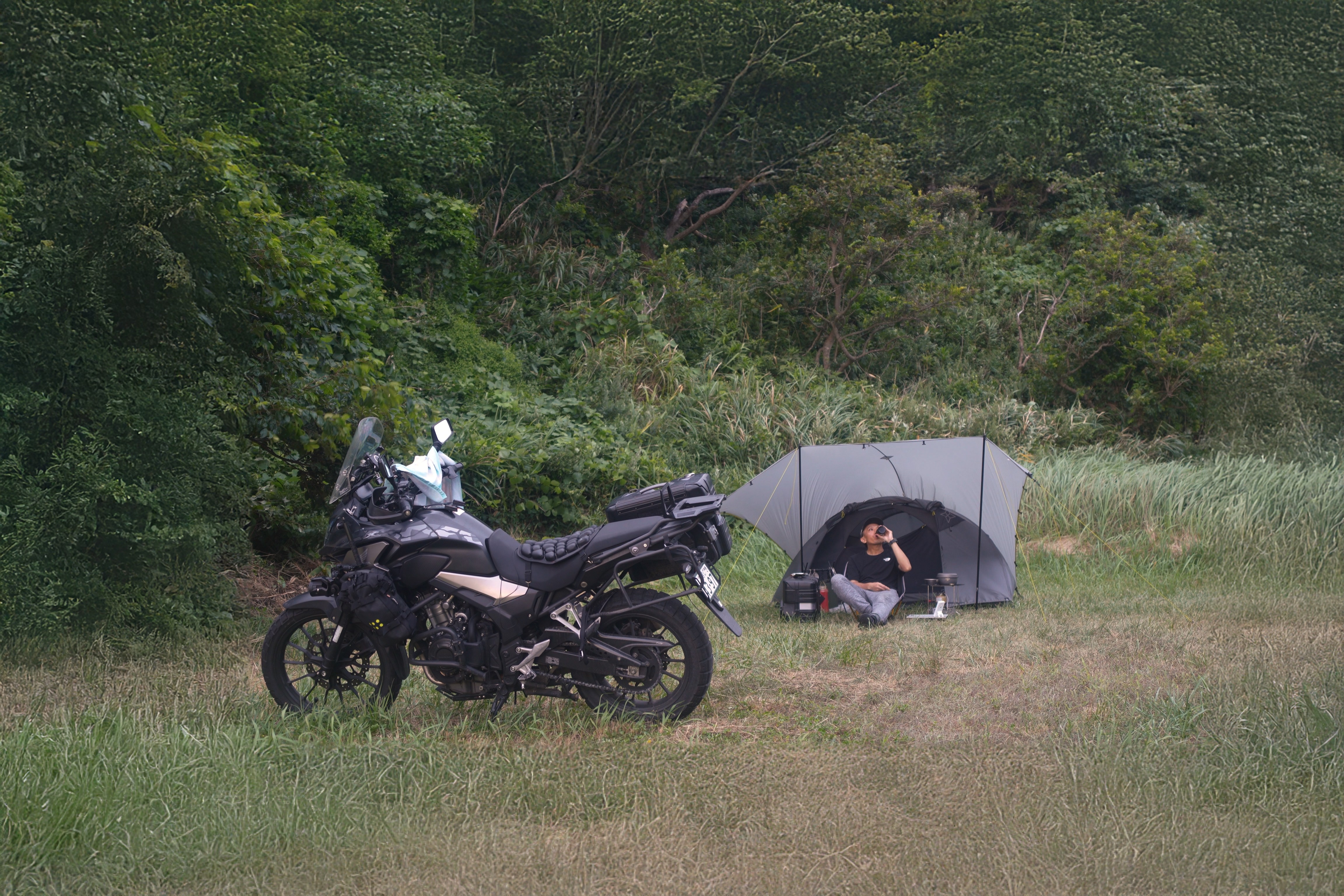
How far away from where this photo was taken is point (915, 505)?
30.0 ft

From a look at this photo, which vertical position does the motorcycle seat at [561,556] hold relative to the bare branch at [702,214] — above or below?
below

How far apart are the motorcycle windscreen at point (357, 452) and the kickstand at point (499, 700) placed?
3.88 ft

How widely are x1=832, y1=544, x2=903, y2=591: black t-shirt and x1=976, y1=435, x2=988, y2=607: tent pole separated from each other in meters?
0.70

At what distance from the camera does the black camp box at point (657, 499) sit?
16.8 feet

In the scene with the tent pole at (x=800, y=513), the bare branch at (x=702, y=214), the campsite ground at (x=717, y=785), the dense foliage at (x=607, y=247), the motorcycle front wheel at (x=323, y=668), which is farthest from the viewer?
the bare branch at (x=702, y=214)

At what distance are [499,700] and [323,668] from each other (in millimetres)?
936

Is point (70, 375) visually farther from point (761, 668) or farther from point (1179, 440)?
point (1179, 440)

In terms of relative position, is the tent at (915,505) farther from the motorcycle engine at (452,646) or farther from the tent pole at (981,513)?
the motorcycle engine at (452,646)

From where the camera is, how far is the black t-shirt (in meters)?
8.84

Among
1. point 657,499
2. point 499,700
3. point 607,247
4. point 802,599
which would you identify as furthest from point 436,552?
point 607,247

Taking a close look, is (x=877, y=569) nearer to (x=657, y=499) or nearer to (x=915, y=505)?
(x=915, y=505)

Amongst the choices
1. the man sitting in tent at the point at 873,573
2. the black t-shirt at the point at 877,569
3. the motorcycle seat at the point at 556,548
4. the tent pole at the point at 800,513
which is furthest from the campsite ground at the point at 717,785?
the tent pole at the point at 800,513

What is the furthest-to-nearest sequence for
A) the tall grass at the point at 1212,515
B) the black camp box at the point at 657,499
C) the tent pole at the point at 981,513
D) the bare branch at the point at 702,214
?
1. the bare branch at the point at 702,214
2. the tall grass at the point at 1212,515
3. the tent pole at the point at 981,513
4. the black camp box at the point at 657,499

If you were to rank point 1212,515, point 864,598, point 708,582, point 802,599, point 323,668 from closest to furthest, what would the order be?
point 708,582 < point 323,668 < point 864,598 < point 802,599 < point 1212,515
